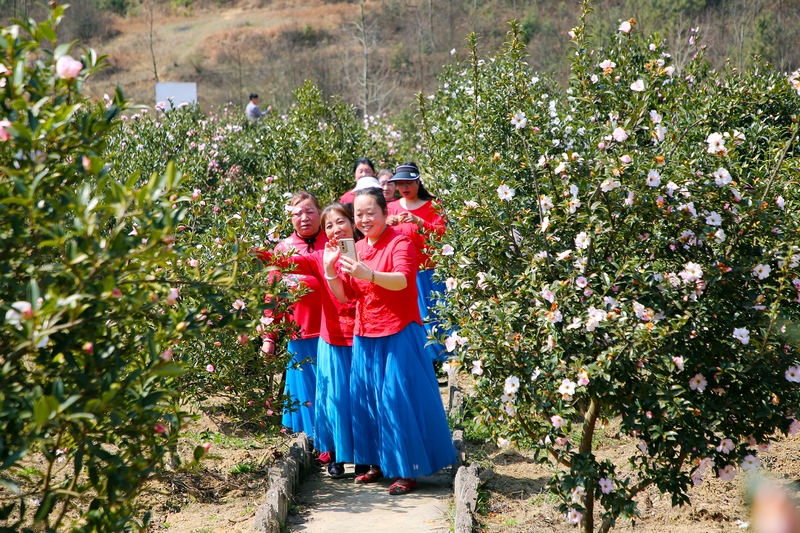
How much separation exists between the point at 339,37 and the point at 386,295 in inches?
1794

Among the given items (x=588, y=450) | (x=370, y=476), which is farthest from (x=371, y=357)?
(x=588, y=450)

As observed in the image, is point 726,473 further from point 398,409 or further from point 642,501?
point 398,409

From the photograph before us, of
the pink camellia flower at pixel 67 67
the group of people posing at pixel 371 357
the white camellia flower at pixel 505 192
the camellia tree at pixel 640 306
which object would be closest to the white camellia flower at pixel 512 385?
the camellia tree at pixel 640 306

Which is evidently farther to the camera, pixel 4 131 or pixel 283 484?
pixel 283 484

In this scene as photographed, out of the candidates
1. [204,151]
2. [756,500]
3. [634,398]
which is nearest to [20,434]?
[756,500]

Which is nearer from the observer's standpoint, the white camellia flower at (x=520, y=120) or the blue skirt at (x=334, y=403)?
the white camellia flower at (x=520, y=120)

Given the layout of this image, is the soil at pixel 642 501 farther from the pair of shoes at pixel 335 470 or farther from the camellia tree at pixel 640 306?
the pair of shoes at pixel 335 470

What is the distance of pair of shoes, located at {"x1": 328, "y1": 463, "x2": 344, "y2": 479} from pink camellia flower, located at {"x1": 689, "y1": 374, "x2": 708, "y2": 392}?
2.63m

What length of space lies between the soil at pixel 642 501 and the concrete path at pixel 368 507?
30 cm

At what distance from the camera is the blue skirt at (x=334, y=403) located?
4891 mm

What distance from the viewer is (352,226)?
16.6ft

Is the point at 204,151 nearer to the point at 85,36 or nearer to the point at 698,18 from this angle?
the point at 698,18

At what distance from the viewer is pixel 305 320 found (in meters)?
5.43

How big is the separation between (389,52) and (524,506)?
142 ft
